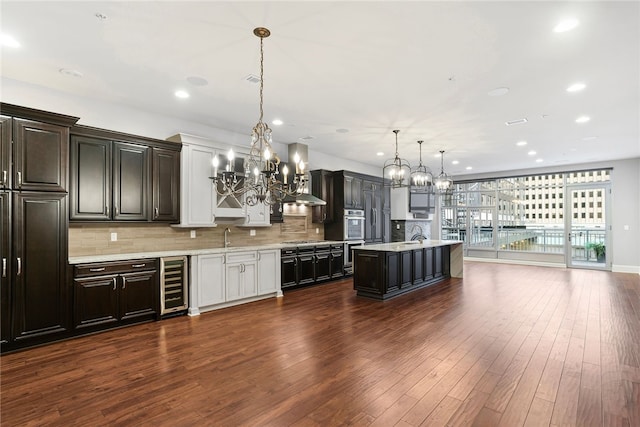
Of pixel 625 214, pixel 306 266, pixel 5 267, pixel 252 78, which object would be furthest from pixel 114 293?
pixel 625 214

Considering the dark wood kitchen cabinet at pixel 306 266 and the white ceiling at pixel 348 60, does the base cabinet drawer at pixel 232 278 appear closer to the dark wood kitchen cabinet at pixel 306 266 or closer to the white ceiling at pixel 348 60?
the dark wood kitchen cabinet at pixel 306 266

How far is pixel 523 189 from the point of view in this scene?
1030 centimetres

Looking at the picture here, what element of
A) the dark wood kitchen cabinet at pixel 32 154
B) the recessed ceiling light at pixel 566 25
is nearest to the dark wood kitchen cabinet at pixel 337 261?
the dark wood kitchen cabinet at pixel 32 154

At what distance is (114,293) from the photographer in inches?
157

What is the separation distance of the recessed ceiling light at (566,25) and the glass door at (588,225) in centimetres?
828

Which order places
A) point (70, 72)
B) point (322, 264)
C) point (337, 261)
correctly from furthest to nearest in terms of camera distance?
point (337, 261) → point (322, 264) → point (70, 72)

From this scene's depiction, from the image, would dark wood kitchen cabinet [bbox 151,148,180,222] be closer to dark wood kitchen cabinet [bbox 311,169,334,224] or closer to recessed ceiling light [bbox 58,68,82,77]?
recessed ceiling light [bbox 58,68,82,77]

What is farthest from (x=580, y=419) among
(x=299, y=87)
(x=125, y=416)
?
(x=299, y=87)

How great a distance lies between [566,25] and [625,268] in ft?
28.7

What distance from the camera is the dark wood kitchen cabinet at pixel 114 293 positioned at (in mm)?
3760

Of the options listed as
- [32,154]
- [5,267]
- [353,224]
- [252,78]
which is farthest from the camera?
[353,224]

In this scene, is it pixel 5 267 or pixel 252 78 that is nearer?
pixel 5 267

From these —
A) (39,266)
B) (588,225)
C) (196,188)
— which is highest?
(196,188)

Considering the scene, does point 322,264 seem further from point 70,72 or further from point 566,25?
point 566,25
